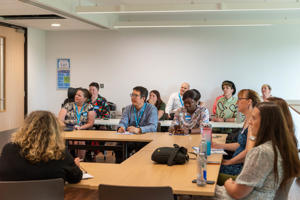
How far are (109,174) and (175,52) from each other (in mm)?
7049

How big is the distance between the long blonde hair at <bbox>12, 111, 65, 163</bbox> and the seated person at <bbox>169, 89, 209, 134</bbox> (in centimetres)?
274

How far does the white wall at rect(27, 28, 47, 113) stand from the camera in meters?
9.75

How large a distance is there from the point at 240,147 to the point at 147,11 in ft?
10.9

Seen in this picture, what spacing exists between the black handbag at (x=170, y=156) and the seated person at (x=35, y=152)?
39.1 inches

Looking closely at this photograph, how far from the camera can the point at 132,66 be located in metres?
10.1

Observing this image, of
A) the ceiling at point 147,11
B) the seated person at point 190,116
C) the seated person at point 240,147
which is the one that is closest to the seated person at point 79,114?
the seated person at point 190,116

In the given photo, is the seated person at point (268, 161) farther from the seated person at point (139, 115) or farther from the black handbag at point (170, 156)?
the seated person at point (139, 115)

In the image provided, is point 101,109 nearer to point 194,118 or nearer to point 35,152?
point 194,118

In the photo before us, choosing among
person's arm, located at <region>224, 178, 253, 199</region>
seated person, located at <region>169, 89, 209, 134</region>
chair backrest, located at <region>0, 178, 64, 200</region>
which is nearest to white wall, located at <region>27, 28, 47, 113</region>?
seated person, located at <region>169, 89, 209, 134</region>

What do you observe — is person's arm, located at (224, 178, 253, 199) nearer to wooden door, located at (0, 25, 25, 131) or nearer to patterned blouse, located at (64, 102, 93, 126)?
patterned blouse, located at (64, 102, 93, 126)

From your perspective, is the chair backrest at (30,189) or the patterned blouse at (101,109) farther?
the patterned blouse at (101,109)

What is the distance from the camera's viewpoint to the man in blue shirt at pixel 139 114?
18.0 feet

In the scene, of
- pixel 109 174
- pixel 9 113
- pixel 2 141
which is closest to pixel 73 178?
pixel 109 174

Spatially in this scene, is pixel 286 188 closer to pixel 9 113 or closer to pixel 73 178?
pixel 73 178
